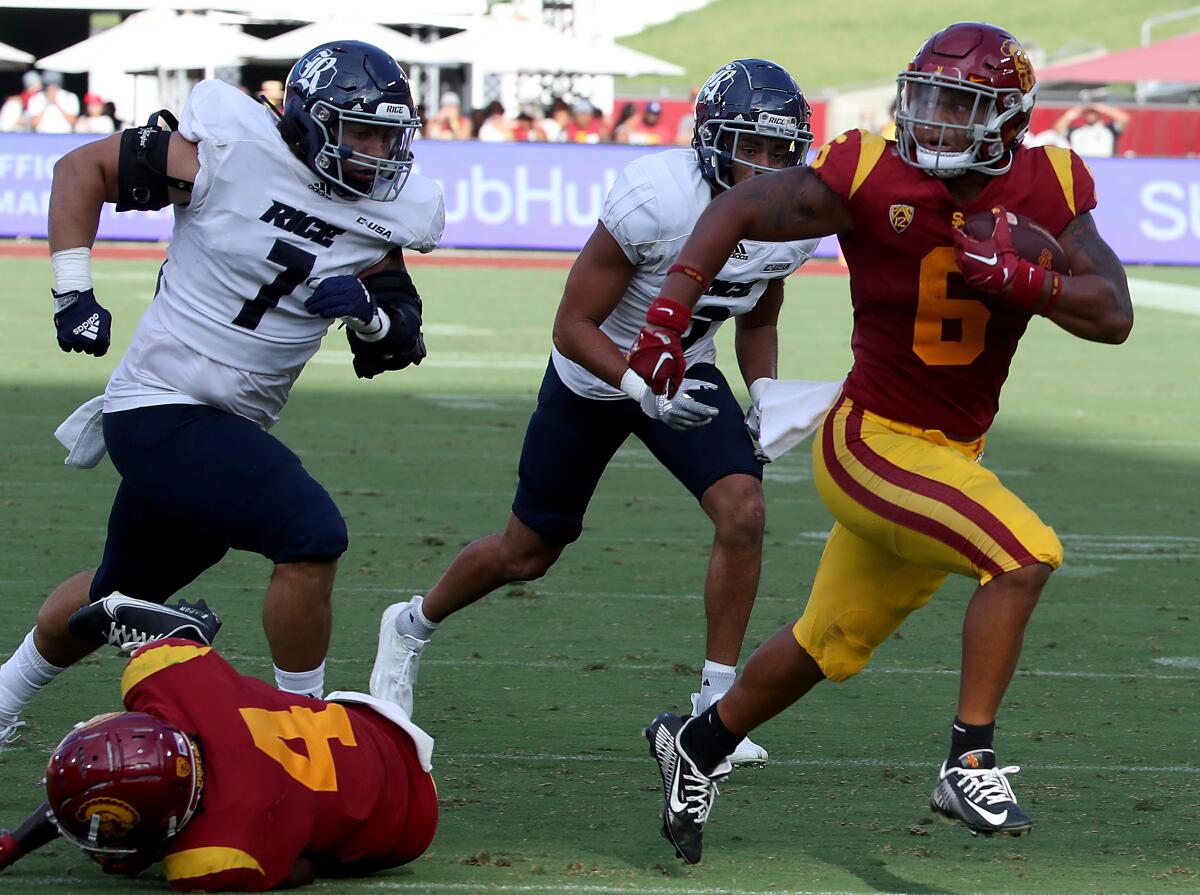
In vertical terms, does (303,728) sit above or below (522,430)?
above

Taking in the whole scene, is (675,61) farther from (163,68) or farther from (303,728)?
(303,728)

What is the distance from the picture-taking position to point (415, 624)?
5.07 meters

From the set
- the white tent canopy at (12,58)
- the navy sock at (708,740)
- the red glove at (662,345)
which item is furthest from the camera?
the white tent canopy at (12,58)

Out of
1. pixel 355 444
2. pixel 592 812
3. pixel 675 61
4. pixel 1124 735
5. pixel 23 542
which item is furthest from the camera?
pixel 675 61

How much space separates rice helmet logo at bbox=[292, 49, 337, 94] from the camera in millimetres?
4277

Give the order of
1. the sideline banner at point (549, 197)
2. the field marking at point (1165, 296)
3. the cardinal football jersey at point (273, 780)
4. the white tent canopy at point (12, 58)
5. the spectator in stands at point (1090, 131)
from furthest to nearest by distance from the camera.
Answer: the white tent canopy at point (12, 58), the spectator in stands at point (1090, 131), the sideline banner at point (549, 197), the field marking at point (1165, 296), the cardinal football jersey at point (273, 780)

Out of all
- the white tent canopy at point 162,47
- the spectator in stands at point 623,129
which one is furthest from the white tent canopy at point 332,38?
the spectator in stands at point 623,129

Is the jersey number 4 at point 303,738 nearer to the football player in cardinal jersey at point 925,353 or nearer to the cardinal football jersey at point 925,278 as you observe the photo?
the football player in cardinal jersey at point 925,353

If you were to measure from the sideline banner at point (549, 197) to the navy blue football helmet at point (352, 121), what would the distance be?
44.3 ft

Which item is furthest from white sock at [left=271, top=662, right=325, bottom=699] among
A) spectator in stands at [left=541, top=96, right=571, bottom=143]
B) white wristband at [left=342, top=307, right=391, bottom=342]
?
spectator in stands at [left=541, top=96, right=571, bottom=143]

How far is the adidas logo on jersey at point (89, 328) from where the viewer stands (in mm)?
4137

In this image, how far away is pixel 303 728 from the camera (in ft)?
11.6

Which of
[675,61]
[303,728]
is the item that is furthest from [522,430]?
[675,61]

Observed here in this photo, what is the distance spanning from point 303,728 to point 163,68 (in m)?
20.8
